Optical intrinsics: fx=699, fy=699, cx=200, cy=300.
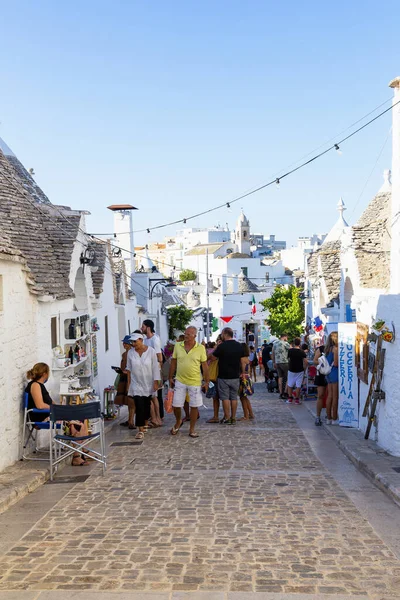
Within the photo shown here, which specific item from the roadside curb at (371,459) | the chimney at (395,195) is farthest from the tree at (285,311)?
the roadside curb at (371,459)

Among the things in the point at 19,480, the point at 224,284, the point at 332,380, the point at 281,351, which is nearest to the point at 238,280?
the point at 224,284

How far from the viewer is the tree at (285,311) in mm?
47716

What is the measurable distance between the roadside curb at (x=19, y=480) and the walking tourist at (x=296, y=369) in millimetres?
8508

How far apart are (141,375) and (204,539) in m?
5.96

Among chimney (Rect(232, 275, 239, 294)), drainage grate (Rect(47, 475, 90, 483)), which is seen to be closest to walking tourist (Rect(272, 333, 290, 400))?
drainage grate (Rect(47, 475, 90, 483))

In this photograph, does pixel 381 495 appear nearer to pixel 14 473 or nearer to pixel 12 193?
pixel 14 473

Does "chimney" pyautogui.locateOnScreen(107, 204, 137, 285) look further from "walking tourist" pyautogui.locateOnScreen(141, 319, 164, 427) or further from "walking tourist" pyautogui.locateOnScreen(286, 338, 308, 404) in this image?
"walking tourist" pyautogui.locateOnScreen(141, 319, 164, 427)

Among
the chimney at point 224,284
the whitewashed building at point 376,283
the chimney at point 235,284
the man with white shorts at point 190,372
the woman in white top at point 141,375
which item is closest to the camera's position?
the whitewashed building at point 376,283

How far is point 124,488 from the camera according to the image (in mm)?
8258

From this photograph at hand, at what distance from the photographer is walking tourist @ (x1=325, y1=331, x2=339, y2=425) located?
43.2 feet

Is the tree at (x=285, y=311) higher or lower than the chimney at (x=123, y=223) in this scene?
lower

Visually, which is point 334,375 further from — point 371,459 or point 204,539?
point 204,539

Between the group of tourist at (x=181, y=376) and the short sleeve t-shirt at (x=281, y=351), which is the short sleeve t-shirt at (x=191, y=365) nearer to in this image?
the group of tourist at (x=181, y=376)

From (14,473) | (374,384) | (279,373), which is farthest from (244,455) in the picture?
(279,373)
